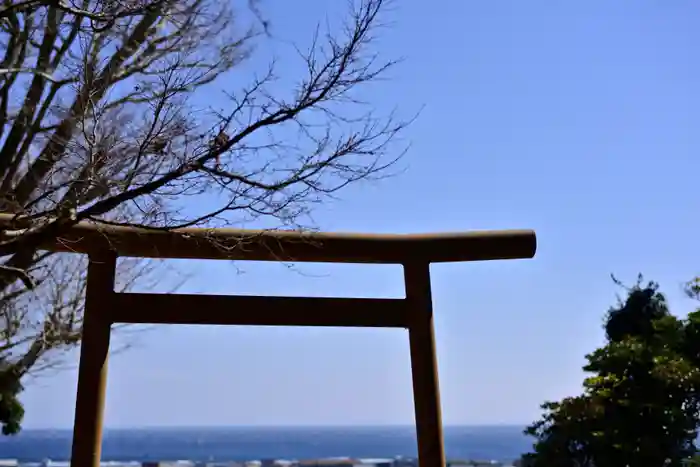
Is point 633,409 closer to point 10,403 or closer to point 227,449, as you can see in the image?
point 10,403

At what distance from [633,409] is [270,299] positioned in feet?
17.2

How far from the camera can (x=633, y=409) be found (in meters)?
7.10

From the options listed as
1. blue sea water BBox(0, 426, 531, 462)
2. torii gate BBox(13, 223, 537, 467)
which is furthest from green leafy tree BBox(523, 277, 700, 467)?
torii gate BBox(13, 223, 537, 467)

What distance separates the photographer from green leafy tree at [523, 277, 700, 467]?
6.87m

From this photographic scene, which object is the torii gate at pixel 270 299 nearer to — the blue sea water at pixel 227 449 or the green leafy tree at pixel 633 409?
the blue sea water at pixel 227 449

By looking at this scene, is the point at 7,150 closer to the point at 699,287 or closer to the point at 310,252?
the point at 310,252

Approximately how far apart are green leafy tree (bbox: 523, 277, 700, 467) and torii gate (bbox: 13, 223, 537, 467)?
13.9 ft

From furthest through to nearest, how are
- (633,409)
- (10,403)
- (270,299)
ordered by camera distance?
1. (633,409)
2. (10,403)
3. (270,299)

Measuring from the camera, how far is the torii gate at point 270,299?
9.96 ft

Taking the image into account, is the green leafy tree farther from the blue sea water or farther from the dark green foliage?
the dark green foliage

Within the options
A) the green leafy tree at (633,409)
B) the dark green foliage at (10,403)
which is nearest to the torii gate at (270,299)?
the dark green foliage at (10,403)

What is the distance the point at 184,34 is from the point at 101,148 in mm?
846

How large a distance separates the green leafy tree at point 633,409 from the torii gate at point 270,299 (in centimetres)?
422

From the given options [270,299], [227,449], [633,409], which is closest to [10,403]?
[270,299]
